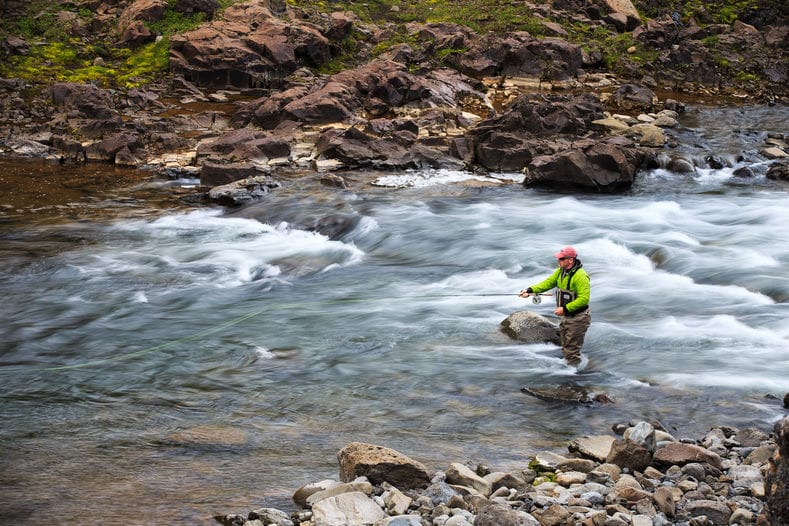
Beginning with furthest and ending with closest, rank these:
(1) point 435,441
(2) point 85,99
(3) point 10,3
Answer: (3) point 10,3
(2) point 85,99
(1) point 435,441

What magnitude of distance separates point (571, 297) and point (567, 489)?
12.8ft

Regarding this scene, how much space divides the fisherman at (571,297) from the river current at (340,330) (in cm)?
36

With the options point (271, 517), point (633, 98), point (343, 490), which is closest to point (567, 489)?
point (343, 490)

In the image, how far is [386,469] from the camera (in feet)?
24.4

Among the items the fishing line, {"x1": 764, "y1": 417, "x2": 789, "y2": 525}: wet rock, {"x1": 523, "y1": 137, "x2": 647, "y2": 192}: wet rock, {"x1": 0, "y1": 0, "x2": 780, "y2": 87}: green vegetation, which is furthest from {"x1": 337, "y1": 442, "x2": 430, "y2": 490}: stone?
{"x1": 0, "y1": 0, "x2": 780, "y2": 87}: green vegetation

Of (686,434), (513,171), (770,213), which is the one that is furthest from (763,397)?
(513,171)

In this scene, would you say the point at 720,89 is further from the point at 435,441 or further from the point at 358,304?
the point at 435,441

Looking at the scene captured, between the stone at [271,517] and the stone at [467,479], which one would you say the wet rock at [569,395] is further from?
the stone at [271,517]

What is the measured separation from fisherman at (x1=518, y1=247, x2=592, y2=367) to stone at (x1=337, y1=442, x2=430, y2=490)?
13.0ft

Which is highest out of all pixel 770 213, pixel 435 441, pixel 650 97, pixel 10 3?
pixel 10 3

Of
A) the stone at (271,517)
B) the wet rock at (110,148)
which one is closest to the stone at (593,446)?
the stone at (271,517)

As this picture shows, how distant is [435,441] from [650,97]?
23739mm

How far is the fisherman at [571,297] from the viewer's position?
10844 mm

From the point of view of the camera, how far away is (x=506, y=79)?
32375 mm
